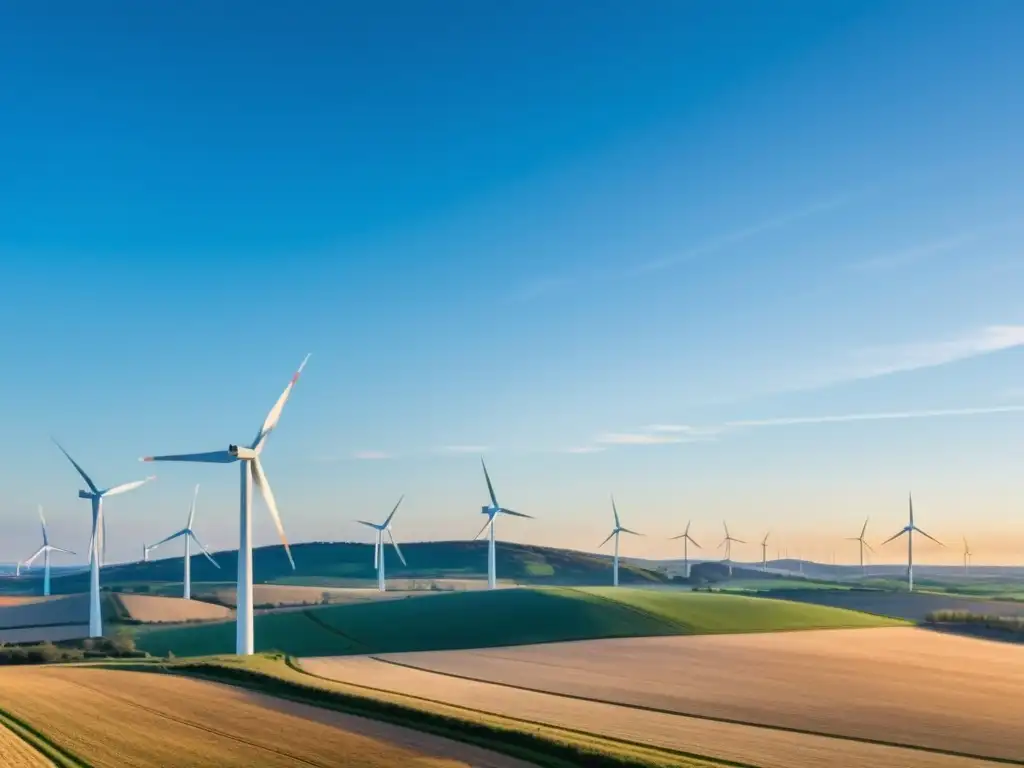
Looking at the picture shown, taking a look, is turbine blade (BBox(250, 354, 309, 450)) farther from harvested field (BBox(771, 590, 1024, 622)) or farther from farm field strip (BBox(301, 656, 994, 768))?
harvested field (BBox(771, 590, 1024, 622))

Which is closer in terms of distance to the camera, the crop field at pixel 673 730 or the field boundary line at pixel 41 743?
the field boundary line at pixel 41 743

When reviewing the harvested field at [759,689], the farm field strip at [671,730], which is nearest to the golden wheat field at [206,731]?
the farm field strip at [671,730]

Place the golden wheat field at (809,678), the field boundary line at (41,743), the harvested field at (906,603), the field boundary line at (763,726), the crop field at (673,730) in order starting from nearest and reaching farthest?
the field boundary line at (41,743)
the crop field at (673,730)
the field boundary line at (763,726)
the golden wheat field at (809,678)
the harvested field at (906,603)

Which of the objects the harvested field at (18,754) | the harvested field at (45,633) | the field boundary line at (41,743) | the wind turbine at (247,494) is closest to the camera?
the harvested field at (18,754)

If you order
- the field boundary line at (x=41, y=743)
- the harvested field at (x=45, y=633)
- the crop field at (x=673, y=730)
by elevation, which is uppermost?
the field boundary line at (x=41, y=743)

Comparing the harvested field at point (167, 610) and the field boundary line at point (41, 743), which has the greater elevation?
the field boundary line at point (41, 743)

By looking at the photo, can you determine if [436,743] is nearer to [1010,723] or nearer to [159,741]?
[159,741]

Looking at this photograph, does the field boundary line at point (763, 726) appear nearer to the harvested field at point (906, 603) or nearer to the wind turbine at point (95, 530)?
the wind turbine at point (95, 530)

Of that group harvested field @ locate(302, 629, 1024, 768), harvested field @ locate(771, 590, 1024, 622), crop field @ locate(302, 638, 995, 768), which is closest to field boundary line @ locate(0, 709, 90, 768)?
crop field @ locate(302, 638, 995, 768)
